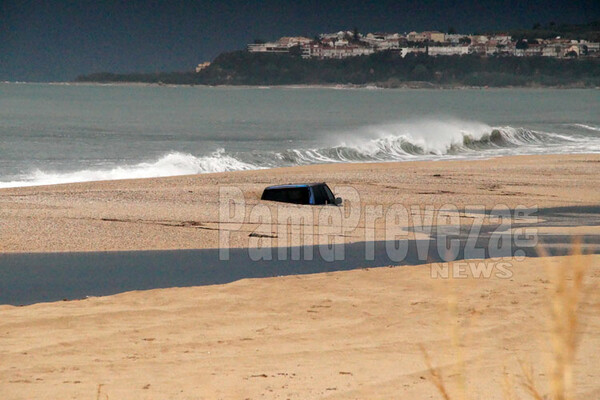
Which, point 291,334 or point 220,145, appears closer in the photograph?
point 291,334

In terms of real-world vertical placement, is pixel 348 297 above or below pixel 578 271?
below

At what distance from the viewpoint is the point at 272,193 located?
16578 mm

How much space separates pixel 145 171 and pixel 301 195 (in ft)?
48.2

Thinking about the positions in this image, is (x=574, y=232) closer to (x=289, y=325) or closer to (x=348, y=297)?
(x=348, y=297)

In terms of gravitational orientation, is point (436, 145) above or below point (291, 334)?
below

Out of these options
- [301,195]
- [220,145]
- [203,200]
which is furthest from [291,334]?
[220,145]

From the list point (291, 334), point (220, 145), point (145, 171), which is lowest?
point (220, 145)

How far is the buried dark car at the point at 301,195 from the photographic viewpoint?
53.3ft

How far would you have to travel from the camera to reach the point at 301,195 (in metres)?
16.3

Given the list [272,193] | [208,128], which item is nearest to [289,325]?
[272,193]

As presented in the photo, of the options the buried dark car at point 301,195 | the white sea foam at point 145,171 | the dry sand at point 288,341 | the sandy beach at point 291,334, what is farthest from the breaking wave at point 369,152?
the dry sand at point 288,341

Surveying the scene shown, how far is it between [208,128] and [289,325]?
56.9 metres

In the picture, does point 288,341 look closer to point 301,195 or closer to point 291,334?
point 291,334

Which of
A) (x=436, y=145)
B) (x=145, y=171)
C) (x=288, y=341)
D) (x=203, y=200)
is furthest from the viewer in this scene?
(x=436, y=145)
